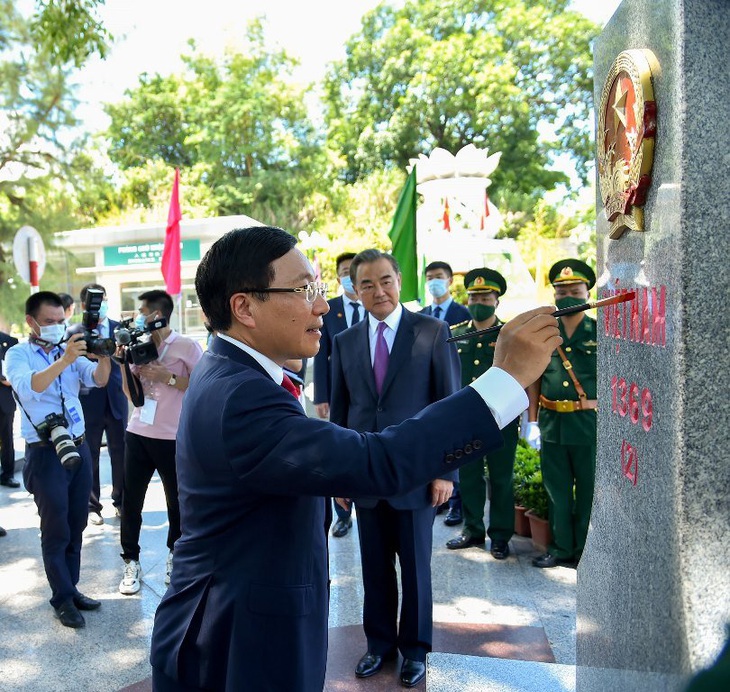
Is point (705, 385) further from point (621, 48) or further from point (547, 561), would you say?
point (547, 561)

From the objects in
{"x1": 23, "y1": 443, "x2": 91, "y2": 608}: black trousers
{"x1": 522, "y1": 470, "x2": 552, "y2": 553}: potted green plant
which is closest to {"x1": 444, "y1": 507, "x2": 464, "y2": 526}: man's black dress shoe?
{"x1": 522, "y1": 470, "x2": 552, "y2": 553}: potted green plant

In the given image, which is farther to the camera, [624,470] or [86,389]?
[86,389]

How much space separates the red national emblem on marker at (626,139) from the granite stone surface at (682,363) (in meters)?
0.03

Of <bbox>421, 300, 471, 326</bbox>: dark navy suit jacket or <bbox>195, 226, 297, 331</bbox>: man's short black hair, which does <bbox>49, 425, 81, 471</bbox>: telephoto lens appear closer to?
<bbox>195, 226, 297, 331</bbox>: man's short black hair

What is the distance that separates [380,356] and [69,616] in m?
2.26

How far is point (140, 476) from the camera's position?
15.2 ft

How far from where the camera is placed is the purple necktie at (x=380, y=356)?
152 inches

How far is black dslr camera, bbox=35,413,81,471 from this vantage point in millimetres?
4031

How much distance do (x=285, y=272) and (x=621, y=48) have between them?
1.29 m

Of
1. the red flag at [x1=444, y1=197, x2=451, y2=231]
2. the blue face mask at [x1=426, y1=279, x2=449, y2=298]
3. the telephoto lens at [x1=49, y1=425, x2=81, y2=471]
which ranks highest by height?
the red flag at [x1=444, y1=197, x2=451, y2=231]

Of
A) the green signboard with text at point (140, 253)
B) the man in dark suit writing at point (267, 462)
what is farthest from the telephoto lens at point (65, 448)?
the green signboard with text at point (140, 253)

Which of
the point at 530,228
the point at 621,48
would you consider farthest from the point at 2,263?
the point at 530,228

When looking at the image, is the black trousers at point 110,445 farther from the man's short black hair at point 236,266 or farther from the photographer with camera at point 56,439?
the man's short black hair at point 236,266

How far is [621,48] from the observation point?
224 cm
